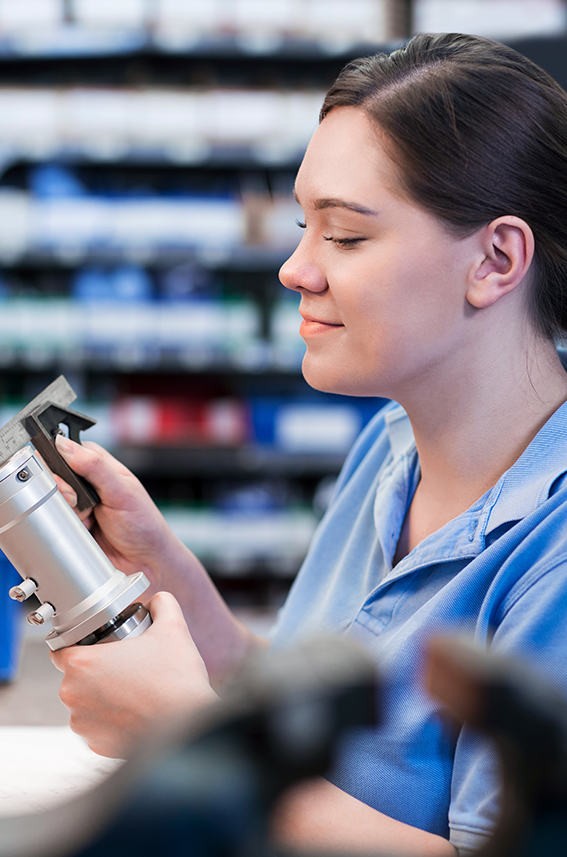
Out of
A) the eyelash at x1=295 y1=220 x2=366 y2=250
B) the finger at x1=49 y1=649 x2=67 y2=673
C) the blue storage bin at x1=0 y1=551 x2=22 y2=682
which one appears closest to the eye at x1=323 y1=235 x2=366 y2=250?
the eyelash at x1=295 y1=220 x2=366 y2=250

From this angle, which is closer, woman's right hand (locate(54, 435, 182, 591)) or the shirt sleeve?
the shirt sleeve

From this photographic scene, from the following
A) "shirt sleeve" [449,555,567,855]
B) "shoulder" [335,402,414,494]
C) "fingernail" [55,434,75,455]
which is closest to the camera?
"shirt sleeve" [449,555,567,855]

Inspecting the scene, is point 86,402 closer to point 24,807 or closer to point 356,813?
point 24,807

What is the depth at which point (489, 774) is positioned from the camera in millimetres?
624

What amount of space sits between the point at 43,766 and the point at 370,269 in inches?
26.3

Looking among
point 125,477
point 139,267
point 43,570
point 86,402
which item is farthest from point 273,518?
point 43,570

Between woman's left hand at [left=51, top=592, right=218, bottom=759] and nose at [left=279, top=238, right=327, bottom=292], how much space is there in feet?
1.24

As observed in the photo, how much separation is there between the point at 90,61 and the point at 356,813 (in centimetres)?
353

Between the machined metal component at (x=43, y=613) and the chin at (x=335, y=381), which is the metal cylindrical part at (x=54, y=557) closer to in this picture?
the machined metal component at (x=43, y=613)

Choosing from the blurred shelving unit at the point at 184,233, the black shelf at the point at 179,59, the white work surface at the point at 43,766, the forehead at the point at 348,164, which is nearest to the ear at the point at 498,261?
the forehead at the point at 348,164

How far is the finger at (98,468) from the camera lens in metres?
0.86

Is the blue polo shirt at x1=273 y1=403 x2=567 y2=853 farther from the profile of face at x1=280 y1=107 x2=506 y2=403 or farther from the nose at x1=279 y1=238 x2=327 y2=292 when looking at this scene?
the nose at x1=279 y1=238 x2=327 y2=292

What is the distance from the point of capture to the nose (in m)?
0.86

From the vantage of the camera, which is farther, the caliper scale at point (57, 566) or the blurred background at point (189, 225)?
the blurred background at point (189, 225)
